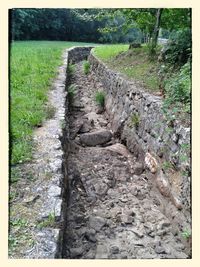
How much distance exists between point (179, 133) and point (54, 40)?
11352mm

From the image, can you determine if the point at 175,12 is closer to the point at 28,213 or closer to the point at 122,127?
the point at 122,127

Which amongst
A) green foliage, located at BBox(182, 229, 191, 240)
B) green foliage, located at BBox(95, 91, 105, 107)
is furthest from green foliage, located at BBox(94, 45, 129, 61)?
green foliage, located at BBox(182, 229, 191, 240)

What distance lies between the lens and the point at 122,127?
24.1 ft

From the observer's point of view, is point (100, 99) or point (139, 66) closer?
point (139, 66)

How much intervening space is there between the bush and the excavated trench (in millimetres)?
1883

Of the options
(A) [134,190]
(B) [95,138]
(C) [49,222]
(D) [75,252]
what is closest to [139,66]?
(B) [95,138]

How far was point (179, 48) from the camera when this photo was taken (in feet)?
23.0

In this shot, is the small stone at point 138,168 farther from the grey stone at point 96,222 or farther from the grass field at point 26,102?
the grass field at point 26,102

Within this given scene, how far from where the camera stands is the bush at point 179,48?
22.4 ft

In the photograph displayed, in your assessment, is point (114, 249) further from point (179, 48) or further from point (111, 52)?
point (111, 52)

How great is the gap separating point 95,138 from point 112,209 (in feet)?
8.09

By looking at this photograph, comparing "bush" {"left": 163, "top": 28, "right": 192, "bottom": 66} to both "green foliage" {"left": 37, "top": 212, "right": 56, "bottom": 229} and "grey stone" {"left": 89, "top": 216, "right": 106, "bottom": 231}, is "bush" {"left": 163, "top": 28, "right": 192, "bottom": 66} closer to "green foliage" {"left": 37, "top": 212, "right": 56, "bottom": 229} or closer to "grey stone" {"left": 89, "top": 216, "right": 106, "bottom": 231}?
"grey stone" {"left": 89, "top": 216, "right": 106, "bottom": 231}

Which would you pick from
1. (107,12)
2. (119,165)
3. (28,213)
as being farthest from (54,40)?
(28,213)

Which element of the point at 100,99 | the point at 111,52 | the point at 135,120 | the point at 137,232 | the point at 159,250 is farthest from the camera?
the point at 111,52
